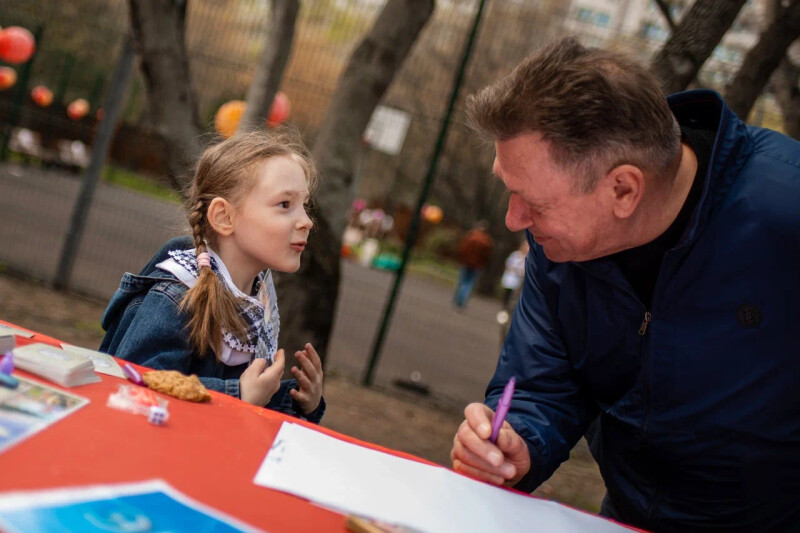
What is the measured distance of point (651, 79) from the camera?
2.02 m

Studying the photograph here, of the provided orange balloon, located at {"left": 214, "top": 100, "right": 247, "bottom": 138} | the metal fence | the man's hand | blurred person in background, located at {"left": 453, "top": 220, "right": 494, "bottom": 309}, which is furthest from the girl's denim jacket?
blurred person in background, located at {"left": 453, "top": 220, "right": 494, "bottom": 309}

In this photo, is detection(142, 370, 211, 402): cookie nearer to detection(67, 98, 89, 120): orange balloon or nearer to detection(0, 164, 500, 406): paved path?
detection(0, 164, 500, 406): paved path

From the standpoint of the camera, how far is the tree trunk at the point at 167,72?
468 cm

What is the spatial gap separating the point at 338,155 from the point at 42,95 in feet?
44.7

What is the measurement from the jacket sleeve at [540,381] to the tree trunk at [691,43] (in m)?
2.35

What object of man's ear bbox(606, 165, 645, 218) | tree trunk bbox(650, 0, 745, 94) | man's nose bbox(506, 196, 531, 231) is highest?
tree trunk bbox(650, 0, 745, 94)

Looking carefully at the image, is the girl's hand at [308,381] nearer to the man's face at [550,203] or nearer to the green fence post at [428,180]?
the man's face at [550,203]

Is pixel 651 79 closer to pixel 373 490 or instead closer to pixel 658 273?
pixel 658 273

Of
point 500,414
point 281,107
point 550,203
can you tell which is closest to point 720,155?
point 550,203

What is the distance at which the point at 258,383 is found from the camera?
207 cm

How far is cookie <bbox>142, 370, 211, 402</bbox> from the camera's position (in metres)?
1.75

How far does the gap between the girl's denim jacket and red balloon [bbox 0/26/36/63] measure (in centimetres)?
1017

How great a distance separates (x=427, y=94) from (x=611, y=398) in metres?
5.30

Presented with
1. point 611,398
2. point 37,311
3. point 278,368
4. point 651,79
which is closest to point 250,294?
point 278,368
